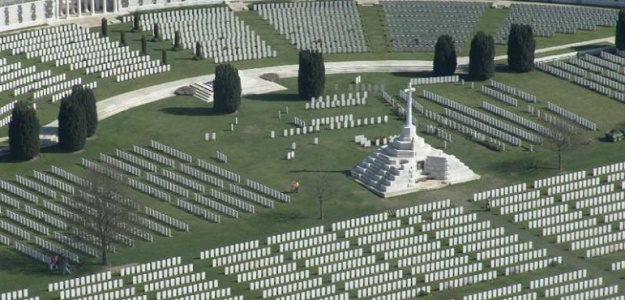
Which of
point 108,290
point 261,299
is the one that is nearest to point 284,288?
point 261,299

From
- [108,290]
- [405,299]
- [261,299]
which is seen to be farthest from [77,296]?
[405,299]

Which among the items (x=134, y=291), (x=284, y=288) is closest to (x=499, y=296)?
(x=284, y=288)

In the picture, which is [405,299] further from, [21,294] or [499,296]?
[21,294]

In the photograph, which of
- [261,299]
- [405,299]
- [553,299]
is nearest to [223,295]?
[261,299]

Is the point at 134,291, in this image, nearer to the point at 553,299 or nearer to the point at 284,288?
the point at 284,288

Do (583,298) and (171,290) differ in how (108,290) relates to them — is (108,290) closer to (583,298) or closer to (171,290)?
(171,290)
